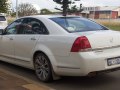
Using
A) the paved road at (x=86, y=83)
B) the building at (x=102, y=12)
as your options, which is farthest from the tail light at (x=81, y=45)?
the building at (x=102, y=12)

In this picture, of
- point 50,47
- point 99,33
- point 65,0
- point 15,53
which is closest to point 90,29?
point 99,33

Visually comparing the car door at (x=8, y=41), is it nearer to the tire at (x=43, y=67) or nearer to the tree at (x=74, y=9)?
the tire at (x=43, y=67)

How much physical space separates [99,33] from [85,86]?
45.5 inches

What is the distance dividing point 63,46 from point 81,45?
0.42 meters

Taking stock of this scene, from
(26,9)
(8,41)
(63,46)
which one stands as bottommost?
(26,9)

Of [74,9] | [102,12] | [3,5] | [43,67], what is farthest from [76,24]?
[102,12]

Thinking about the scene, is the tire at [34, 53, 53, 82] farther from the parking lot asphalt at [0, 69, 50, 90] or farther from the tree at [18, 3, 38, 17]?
the tree at [18, 3, 38, 17]

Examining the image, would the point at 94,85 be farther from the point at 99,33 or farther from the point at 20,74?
the point at 20,74

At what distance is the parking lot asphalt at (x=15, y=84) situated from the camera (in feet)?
22.6

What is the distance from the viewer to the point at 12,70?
8.85 metres

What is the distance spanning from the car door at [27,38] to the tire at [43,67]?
1.01 ft

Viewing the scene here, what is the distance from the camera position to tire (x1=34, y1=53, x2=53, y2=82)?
721cm

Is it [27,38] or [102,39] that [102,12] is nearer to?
[27,38]

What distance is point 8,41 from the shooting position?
347 inches
